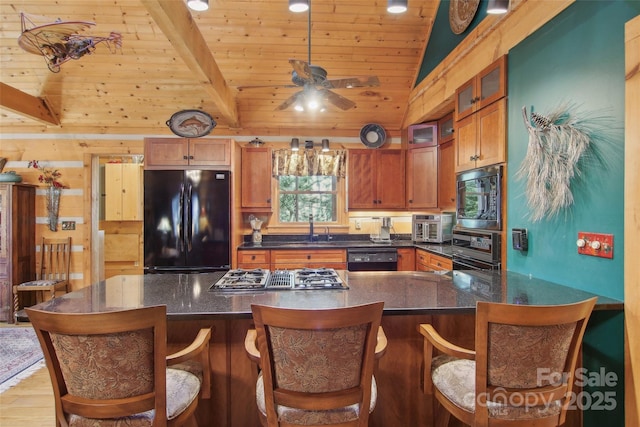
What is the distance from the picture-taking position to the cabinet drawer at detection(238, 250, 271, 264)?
415 centimetres

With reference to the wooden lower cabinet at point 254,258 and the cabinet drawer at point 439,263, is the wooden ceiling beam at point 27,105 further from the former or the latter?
the cabinet drawer at point 439,263

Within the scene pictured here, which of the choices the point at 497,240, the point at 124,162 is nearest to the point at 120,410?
the point at 497,240

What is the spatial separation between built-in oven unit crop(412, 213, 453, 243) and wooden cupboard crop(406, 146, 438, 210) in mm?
182

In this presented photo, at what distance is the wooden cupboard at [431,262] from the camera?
3.35 meters

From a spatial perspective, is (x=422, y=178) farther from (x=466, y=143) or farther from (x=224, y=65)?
(x=224, y=65)

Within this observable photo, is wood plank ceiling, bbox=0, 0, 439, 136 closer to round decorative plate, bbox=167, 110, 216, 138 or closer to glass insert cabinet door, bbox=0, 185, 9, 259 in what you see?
round decorative plate, bbox=167, 110, 216, 138

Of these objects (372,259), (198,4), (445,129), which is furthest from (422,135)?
(198,4)

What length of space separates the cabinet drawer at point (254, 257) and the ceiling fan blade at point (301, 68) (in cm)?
242

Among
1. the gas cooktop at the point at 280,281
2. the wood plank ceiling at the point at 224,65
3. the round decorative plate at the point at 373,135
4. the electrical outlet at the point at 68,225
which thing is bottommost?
the gas cooktop at the point at 280,281

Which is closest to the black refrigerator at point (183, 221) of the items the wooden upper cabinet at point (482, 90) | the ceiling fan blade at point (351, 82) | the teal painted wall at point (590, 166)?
the ceiling fan blade at point (351, 82)

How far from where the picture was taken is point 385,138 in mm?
4785

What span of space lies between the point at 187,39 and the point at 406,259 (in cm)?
327

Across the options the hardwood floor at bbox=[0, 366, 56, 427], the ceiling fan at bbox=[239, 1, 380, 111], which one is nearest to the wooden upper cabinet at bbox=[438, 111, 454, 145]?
the ceiling fan at bbox=[239, 1, 380, 111]

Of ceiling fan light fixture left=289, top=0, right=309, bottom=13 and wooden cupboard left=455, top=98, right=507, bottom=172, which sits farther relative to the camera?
wooden cupboard left=455, top=98, right=507, bottom=172
